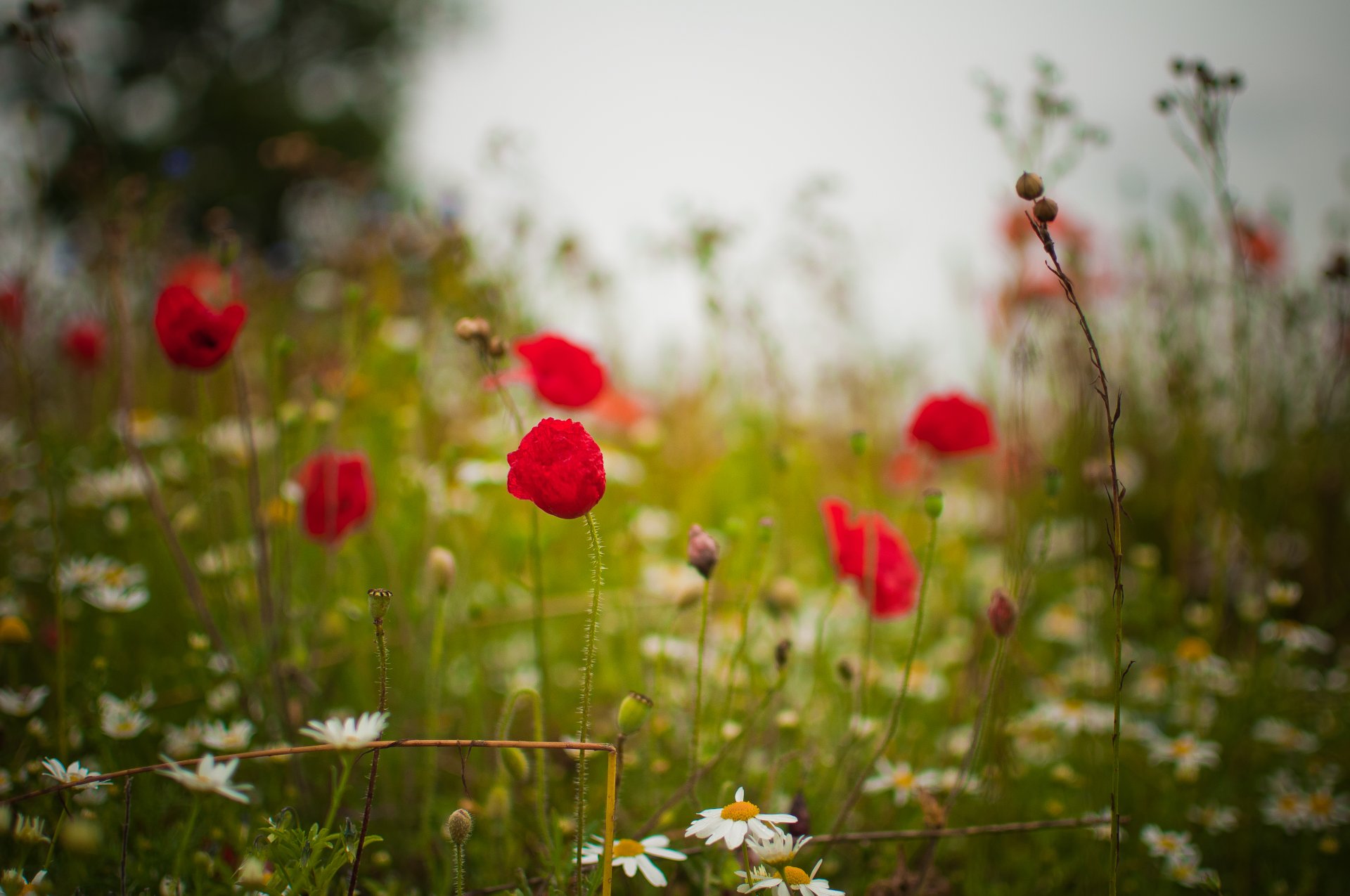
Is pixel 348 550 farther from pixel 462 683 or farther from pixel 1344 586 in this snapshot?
pixel 1344 586

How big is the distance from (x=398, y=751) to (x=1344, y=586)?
8.15ft

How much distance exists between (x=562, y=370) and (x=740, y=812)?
2.28 feet

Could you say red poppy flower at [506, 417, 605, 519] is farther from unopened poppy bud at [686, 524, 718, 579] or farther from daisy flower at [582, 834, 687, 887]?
daisy flower at [582, 834, 687, 887]

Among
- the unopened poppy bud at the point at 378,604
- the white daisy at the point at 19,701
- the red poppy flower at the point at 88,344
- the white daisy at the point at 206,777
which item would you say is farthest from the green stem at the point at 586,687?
the red poppy flower at the point at 88,344

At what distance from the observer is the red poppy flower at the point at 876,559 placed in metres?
1.25

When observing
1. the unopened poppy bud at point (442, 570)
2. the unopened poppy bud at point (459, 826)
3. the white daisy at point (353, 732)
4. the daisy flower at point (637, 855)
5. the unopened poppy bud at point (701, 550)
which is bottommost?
the daisy flower at point (637, 855)

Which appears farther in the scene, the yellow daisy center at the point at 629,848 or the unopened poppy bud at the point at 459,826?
the yellow daisy center at the point at 629,848

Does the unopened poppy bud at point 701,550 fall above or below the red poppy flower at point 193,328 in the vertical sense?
below

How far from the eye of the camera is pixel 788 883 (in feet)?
2.51

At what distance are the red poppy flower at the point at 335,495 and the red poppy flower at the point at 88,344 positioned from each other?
1307 mm

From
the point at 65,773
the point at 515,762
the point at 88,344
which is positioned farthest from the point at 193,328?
the point at 88,344

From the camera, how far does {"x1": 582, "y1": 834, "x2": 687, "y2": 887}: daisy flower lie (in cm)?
79

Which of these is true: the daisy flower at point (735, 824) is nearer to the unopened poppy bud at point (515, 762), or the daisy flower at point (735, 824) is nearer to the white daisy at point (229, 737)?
the unopened poppy bud at point (515, 762)

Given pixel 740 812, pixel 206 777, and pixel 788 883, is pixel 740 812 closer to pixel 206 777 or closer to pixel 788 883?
pixel 788 883
